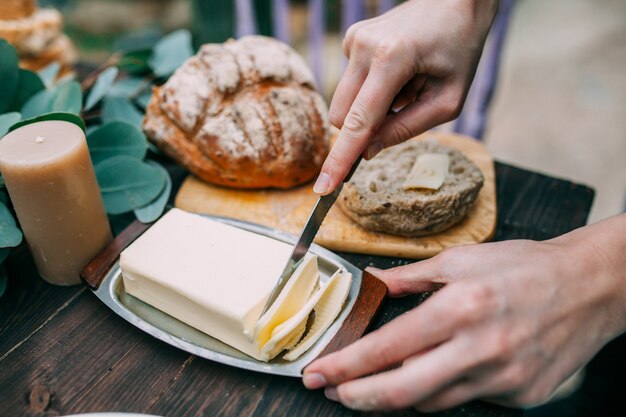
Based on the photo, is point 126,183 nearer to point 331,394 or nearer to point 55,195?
point 55,195

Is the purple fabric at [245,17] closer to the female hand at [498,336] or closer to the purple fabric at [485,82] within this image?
the purple fabric at [485,82]

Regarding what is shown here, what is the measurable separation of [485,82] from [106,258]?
77.4 inches

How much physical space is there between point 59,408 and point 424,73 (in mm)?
1126

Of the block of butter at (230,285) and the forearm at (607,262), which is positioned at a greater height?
the forearm at (607,262)

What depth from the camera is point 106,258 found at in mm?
1233

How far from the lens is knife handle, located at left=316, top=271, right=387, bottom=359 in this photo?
3.41 feet

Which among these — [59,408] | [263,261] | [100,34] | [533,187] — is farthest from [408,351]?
[100,34]

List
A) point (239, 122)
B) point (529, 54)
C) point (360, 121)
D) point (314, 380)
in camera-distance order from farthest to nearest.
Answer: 1. point (529, 54)
2. point (239, 122)
3. point (360, 121)
4. point (314, 380)

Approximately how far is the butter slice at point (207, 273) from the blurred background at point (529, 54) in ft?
3.99

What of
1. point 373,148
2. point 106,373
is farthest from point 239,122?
point 106,373

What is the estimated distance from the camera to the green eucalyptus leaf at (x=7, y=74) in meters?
1.40

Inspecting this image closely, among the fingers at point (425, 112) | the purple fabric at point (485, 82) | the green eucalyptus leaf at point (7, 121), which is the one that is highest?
the fingers at point (425, 112)

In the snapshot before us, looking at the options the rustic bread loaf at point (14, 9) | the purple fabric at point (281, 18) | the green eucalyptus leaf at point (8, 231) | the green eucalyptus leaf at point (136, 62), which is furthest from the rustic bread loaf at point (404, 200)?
the rustic bread loaf at point (14, 9)

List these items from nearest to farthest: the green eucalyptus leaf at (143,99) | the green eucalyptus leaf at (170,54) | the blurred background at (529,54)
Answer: the green eucalyptus leaf at (143,99) < the green eucalyptus leaf at (170,54) < the blurred background at (529,54)
